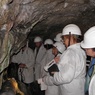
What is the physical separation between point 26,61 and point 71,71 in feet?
12.3

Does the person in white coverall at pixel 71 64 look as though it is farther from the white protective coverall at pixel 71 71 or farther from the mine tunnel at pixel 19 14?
the mine tunnel at pixel 19 14

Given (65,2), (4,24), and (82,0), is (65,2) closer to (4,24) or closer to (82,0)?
(82,0)

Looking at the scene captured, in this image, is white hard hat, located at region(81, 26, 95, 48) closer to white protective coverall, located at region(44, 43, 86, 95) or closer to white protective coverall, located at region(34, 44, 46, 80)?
white protective coverall, located at region(44, 43, 86, 95)

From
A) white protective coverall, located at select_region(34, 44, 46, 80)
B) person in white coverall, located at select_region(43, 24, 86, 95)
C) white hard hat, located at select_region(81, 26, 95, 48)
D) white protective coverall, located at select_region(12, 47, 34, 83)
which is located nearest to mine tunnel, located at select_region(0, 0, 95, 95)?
person in white coverall, located at select_region(43, 24, 86, 95)

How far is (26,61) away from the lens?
24.1 feet

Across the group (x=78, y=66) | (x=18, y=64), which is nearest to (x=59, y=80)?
(x=78, y=66)

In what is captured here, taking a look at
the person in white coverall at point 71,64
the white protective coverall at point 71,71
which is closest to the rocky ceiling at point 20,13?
the person in white coverall at point 71,64

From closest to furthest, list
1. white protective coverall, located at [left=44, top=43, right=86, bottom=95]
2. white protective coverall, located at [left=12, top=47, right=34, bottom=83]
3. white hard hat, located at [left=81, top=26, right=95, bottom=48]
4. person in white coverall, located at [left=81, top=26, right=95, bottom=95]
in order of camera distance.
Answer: person in white coverall, located at [left=81, top=26, right=95, bottom=95]
white hard hat, located at [left=81, top=26, right=95, bottom=48]
white protective coverall, located at [left=44, top=43, right=86, bottom=95]
white protective coverall, located at [left=12, top=47, right=34, bottom=83]

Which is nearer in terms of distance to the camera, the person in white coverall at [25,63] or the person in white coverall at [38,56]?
the person in white coverall at [25,63]

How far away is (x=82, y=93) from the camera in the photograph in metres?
4.18

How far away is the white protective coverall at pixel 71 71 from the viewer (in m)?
3.79

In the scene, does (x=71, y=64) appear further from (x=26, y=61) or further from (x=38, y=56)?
(x=38, y=56)

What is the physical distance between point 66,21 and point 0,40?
3992mm

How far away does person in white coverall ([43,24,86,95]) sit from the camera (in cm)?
379
